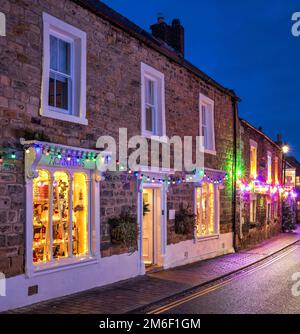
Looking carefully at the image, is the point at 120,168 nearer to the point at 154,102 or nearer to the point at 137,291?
the point at 154,102

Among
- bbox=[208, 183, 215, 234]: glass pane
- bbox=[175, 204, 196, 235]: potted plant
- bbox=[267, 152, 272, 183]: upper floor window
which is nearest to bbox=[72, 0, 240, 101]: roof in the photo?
bbox=[208, 183, 215, 234]: glass pane

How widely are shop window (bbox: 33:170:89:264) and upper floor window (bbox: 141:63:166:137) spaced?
343 cm

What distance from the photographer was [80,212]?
11.0 m

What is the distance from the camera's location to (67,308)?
903 cm

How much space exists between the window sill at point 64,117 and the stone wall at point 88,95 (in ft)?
0.35

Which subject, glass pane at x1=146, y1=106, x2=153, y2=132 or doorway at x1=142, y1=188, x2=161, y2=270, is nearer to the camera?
glass pane at x1=146, y1=106, x2=153, y2=132

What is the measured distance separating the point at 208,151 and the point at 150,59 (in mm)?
4726

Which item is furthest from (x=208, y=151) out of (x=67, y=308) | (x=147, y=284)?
(x=67, y=308)

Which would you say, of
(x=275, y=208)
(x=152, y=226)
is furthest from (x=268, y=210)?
(x=152, y=226)

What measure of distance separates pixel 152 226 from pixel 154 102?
3.59 meters

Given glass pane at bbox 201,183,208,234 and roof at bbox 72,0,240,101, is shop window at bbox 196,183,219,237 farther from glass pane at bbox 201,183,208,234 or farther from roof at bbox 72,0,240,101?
roof at bbox 72,0,240,101

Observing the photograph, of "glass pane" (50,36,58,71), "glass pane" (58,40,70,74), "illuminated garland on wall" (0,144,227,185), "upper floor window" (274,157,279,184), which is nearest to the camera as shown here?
"illuminated garland on wall" (0,144,227,185)

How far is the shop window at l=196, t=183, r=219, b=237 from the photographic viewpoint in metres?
16.8

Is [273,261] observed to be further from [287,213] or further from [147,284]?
[287,213]
